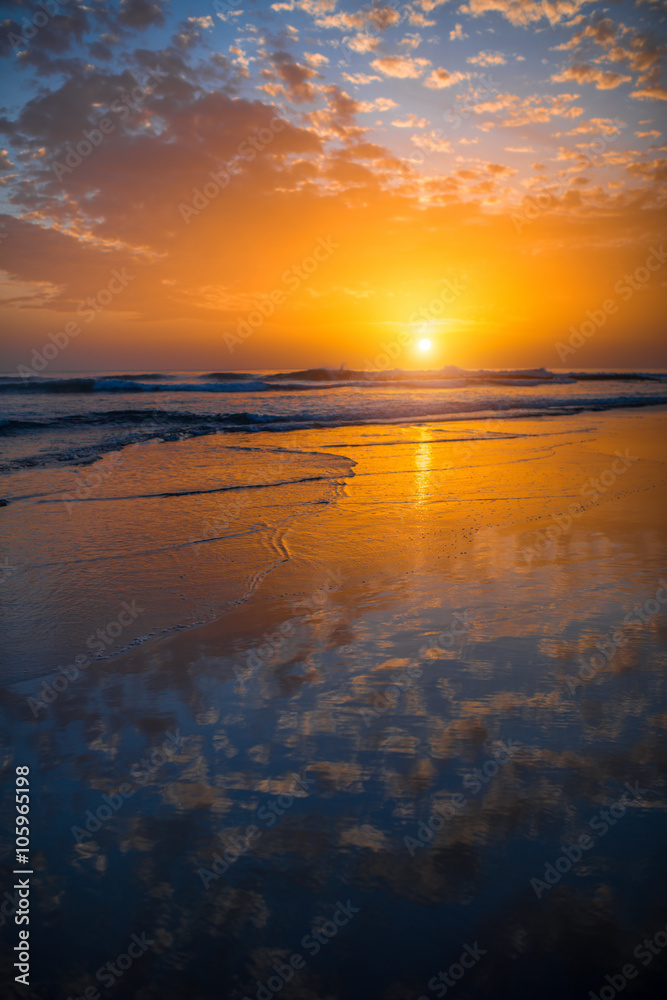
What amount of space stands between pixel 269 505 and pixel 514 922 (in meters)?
6.44

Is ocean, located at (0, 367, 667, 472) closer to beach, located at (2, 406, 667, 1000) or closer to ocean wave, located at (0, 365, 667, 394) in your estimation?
ocean wave, located at (0, 365, 667, 394)

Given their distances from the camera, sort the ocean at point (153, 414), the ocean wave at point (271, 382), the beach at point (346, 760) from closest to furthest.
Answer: the beach at point (346, 760), the ocean at point (153, 414), the ocean wave at point (271, 382)

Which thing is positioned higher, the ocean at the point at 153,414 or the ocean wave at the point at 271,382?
the ocean wave at the point at 271,382

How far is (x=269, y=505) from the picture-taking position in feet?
26.1

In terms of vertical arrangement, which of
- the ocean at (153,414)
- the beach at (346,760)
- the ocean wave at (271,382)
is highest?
the ocean wave at (271,382)

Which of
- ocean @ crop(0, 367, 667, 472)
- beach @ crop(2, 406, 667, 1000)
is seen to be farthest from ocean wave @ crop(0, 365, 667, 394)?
beach @ crop(2, 406, 667, 1000)

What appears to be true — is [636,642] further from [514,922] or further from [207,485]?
[207,485]

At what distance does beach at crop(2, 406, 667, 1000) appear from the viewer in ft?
5.94

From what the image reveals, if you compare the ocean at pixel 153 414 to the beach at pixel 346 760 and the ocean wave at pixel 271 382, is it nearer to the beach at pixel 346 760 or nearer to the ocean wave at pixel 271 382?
the ocean wave at pixel 271 382

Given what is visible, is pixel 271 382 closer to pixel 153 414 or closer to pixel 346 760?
pixel 153 414

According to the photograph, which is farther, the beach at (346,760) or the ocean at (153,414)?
the ocean at (153,414)

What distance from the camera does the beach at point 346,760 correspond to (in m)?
1.81

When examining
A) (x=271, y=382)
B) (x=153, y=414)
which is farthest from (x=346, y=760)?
(x=271, y=382)

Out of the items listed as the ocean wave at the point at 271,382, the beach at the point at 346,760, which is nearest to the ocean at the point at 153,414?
the ocean wave at the point at 271,382
